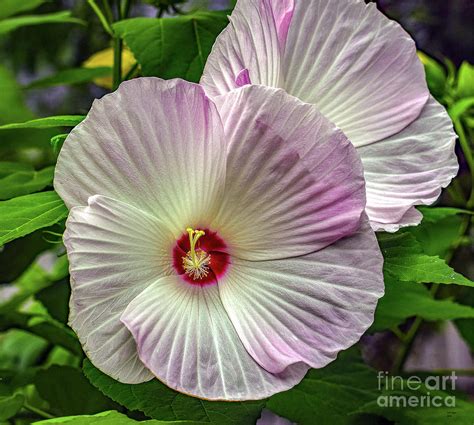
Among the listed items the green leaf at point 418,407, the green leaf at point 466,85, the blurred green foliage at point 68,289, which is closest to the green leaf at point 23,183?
the blurred green foliage at point 68,289

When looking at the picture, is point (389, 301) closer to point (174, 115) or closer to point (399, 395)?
point (399, 395)

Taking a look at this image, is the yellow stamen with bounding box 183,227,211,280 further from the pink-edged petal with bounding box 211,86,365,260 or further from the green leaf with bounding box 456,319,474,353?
the green leaf with bounding box 456,319,474,353

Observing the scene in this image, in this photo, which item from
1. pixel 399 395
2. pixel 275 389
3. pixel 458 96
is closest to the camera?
pixel 275 389

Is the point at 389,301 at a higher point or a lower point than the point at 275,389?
lower

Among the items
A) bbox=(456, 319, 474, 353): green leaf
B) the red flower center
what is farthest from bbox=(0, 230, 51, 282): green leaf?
bbox=(456, 319, 474, 353): green leaf

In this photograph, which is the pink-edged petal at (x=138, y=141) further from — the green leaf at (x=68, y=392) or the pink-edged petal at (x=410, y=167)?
the green leaf at (x=68, y=392)

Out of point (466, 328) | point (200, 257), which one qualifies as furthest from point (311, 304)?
point (466, 328)

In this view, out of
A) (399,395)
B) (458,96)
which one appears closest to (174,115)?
(399,395)
